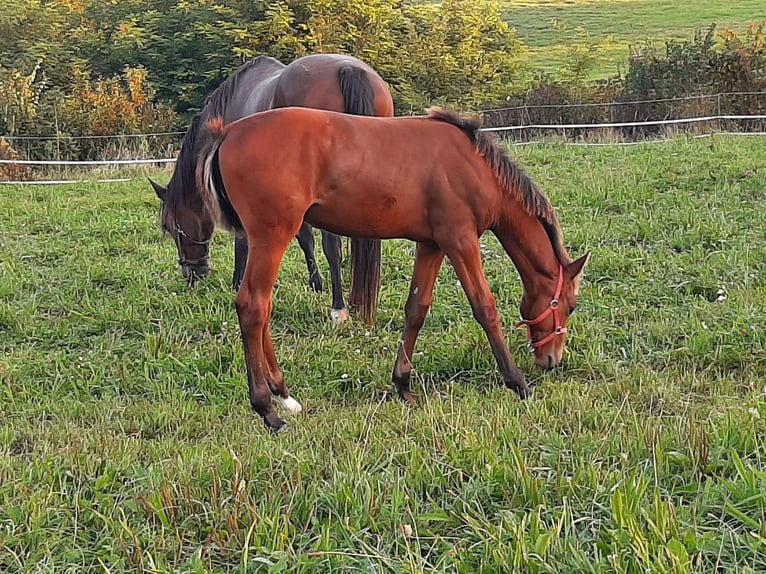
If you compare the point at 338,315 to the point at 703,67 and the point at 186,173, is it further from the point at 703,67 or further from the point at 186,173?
the point at 703,67

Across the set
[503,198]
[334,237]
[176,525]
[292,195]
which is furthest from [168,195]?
[176,525]

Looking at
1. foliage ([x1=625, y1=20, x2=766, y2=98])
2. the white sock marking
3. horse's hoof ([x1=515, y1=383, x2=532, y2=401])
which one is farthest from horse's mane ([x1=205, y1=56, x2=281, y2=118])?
foliage ([x1=625, y1=20, x2=766, y2=98])

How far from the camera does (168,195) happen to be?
19.4 ft

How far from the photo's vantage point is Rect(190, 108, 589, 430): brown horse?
12.1 feet

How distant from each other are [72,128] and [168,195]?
→ 12.1 metres

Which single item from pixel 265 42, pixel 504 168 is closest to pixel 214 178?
pixel 504 168

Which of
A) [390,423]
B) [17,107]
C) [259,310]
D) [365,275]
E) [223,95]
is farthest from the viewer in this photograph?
[17,107]

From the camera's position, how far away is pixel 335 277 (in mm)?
5891

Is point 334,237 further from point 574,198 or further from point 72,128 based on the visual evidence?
point 72,128

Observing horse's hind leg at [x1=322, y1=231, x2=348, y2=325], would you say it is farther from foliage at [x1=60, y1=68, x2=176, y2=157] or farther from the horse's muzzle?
foliage at [x1=60, y1=68, x2=176, y2=157]

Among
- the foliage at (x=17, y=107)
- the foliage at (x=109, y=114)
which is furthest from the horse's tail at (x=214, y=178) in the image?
the foliage at (x=17, y=107)

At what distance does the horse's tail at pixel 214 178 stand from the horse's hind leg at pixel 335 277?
1757mm

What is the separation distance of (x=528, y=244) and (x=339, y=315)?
75.4 inches

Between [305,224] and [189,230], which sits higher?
[305,224]
